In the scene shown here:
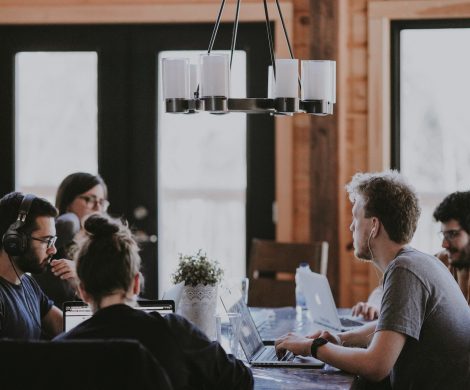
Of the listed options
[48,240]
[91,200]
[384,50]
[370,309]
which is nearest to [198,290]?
[48,240]

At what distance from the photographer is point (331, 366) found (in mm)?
2658

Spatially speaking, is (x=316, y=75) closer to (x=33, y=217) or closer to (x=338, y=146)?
(x=33, y=217)

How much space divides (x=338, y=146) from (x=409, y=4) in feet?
2.83

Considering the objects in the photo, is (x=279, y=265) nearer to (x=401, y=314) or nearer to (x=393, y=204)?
(x=393, y=204)

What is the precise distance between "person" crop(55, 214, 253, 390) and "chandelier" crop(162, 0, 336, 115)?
818 mm

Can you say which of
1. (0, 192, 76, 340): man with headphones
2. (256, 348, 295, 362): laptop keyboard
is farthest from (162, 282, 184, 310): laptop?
(0, 192, 76, 340): man with headphones

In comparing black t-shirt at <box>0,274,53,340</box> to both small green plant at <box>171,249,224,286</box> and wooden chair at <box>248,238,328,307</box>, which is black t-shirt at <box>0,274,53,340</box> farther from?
wooden chair at <box>248,238,328,307</box>

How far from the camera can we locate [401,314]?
2.41m

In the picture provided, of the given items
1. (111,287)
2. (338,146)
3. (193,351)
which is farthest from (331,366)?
(338,146)

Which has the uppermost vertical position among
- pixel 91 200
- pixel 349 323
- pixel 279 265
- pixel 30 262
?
pixel 91 200

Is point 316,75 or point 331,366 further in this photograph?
point 316,75

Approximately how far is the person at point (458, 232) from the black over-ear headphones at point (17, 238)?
5.11 ft

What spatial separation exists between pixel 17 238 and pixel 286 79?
993 mm

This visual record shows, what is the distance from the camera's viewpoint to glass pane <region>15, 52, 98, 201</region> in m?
5.09
